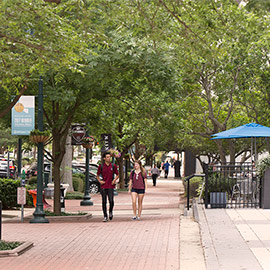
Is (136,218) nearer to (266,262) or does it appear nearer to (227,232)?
(227,232)

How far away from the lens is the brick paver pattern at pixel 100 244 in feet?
32.4

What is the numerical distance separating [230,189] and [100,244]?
8.32m

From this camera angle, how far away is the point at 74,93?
17.7 metres

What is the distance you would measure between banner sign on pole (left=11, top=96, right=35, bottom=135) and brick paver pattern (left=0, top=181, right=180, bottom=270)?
3.13m

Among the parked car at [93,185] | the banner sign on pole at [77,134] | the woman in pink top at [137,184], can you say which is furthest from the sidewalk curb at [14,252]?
the parked car at [93,185]

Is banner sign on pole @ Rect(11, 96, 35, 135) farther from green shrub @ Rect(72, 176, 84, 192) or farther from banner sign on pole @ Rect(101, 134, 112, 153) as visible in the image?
green shrub @ Rect(72, 176, 84, 192)

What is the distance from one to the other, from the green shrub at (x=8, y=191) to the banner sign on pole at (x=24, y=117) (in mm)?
3431

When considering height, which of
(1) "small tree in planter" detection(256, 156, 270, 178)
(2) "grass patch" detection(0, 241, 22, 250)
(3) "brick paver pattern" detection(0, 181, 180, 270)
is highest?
(1) "small tree in planter" detection(256, 156, 270, 178)

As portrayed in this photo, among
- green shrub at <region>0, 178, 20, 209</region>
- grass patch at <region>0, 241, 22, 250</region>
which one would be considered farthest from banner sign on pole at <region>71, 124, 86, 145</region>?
grass patch at <region>0, 241, 22, 250</region>

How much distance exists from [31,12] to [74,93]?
7682mm

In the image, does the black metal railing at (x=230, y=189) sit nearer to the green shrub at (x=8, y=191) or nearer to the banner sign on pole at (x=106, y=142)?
the green shrub at (x=8, y=191)

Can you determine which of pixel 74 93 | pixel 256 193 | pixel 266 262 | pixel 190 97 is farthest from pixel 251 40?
pixel 266 262

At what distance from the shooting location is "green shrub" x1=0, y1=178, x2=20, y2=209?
2166 cm

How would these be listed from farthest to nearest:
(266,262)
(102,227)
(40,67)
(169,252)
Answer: (102,227)
(40,67)
(169,252)
(266,262)
